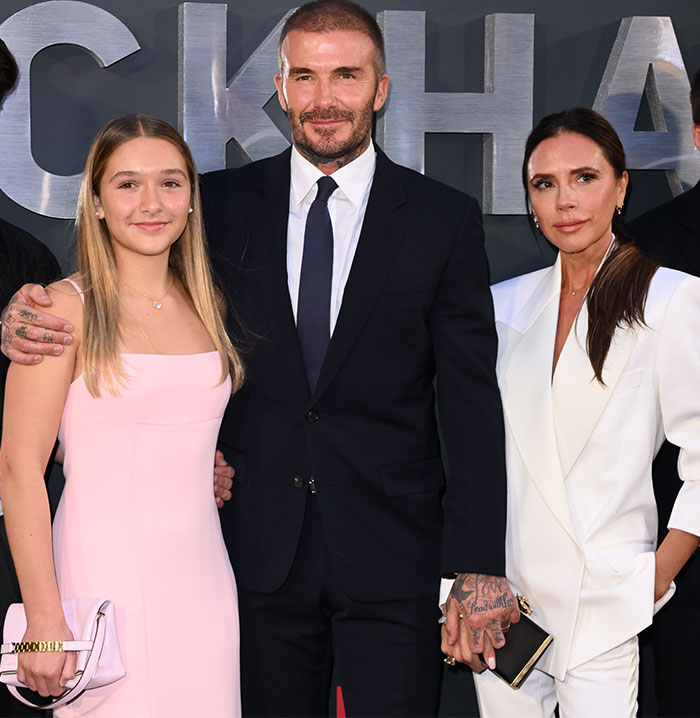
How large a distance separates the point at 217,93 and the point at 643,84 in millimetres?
1420

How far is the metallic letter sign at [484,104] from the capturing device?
3395mm

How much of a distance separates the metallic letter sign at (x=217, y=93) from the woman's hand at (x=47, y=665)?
1660 millimetres

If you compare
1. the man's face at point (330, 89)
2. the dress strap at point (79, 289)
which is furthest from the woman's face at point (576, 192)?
the dress strap at point (79, 289)

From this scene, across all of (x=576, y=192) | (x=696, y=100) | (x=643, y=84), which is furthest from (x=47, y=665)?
(x=643, y=84)

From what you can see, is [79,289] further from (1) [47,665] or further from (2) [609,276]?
(2) [609,276]

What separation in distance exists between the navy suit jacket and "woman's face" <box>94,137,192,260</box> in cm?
30

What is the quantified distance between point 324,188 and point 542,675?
136cm

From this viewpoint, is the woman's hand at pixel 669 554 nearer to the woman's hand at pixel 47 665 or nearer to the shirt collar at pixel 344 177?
the shirt collar at pixel 344 177

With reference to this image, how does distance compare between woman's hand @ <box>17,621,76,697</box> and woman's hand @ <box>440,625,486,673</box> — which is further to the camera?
woman's hand @ <box>440,625,486,673</box>

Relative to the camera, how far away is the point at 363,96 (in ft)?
8.64

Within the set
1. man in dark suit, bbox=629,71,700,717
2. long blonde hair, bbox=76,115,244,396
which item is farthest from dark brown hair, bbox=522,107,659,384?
long blonde hair, bbox=76,115,244,396

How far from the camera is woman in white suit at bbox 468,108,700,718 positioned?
2.53 meters

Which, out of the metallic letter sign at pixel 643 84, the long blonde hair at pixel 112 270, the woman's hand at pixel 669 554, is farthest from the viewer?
the metallic letter sign at pixel 643 84

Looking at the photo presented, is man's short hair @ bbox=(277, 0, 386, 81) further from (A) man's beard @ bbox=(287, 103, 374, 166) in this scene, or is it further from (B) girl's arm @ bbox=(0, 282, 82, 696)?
(B) girl's arm @ bbox=(0, 282, 82, 696)
